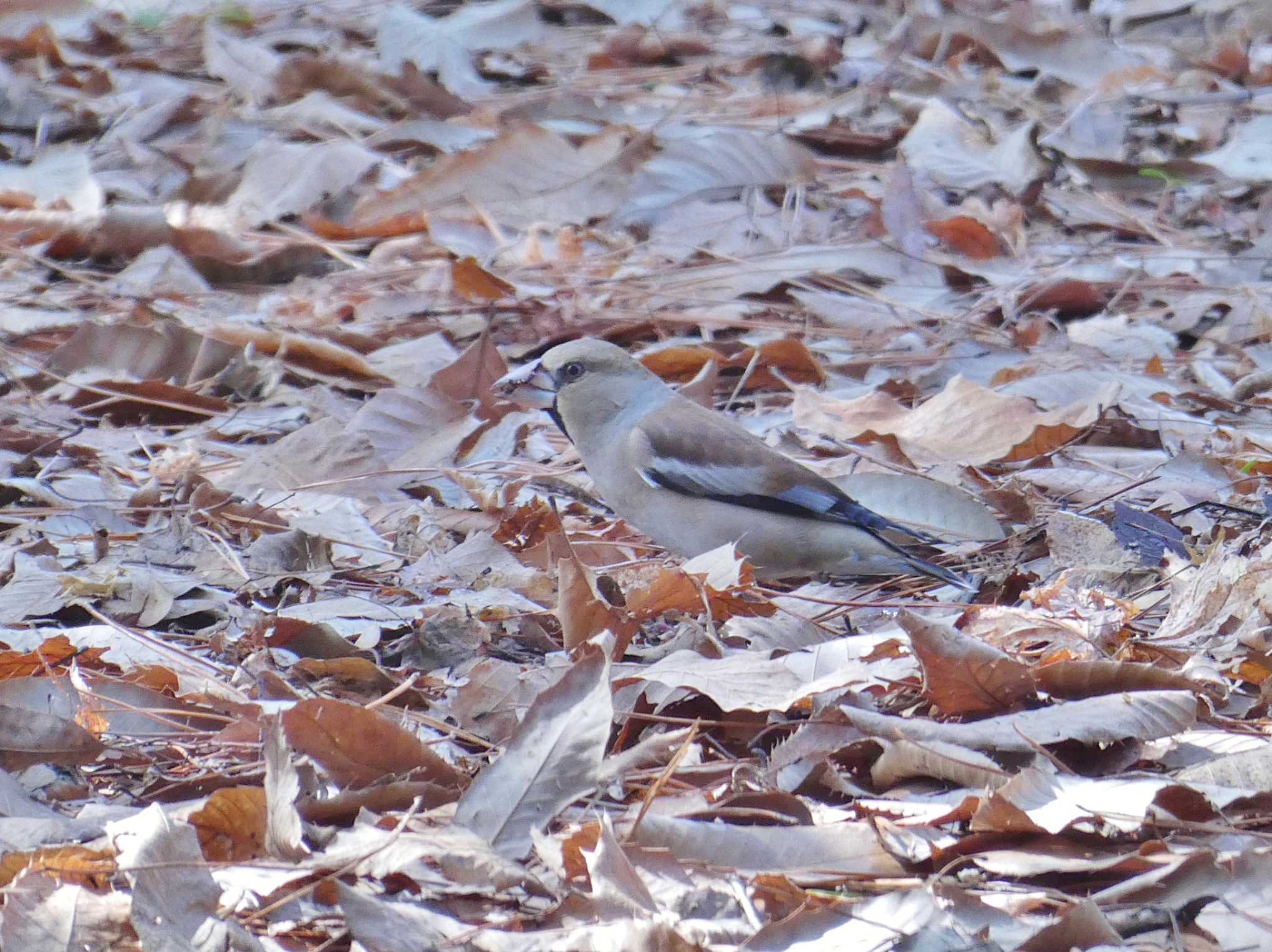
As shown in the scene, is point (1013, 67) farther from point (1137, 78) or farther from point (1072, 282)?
point (1072, 282)

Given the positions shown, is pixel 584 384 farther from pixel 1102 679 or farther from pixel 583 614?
pixel 1102 679

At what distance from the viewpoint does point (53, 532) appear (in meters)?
3.99

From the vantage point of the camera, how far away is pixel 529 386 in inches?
185

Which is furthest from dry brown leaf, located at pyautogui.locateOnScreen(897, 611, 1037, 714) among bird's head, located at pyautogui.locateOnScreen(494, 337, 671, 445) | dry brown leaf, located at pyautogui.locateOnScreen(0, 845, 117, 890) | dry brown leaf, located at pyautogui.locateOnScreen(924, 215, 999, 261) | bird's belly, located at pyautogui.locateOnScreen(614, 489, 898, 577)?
dry brown leaf, located at pyautogui.locateOnScreen(924, 215, 999, 261)

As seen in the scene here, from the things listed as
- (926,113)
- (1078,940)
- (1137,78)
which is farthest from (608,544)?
(1137,78)

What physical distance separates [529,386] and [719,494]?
2.48 ft

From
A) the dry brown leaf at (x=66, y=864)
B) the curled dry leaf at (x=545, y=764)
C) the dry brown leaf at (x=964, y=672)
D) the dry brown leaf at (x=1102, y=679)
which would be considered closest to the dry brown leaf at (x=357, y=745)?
the curled dry leaf at (x=545, y=764)

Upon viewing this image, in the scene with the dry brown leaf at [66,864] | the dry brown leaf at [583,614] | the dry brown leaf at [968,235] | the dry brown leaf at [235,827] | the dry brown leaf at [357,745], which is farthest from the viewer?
the dry brown leaf at [968,235]

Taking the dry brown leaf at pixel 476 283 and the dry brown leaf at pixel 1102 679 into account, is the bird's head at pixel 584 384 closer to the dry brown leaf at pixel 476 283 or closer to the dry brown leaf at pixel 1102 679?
the dry brown leaf at pixel 476 283

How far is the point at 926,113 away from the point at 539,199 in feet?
5.88

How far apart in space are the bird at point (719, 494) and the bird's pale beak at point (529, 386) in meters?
0.16

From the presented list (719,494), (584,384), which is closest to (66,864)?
(719,494)

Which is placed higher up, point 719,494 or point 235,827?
point 235,827

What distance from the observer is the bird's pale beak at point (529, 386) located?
4.64 metres
